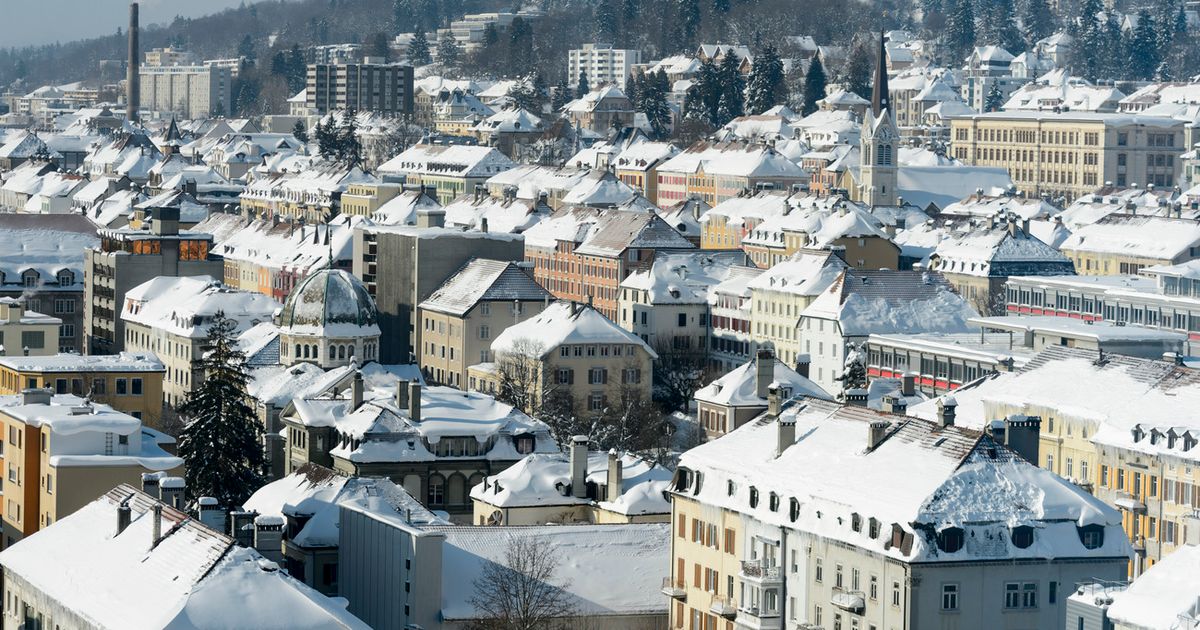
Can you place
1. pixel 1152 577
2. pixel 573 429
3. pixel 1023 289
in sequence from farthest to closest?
pixel 1023 289, pixel 573 429, pixel 1152 577

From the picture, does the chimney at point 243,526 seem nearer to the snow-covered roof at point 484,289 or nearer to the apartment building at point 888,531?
the apartment building at point 888,531

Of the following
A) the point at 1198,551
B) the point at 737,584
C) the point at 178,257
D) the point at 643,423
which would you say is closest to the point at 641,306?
the point at 178,257

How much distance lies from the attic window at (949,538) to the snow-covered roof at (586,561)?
449 inches

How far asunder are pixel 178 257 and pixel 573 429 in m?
40.3

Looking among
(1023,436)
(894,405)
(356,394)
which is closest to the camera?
(1023,436)

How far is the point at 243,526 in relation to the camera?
67.5 metres

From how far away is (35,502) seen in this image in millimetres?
77688

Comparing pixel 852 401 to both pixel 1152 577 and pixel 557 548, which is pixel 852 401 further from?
pixel 1152 577

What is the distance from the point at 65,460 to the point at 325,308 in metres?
32.5

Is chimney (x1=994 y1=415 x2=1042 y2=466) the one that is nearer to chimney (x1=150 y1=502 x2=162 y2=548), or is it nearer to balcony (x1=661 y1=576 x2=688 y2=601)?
balcony (x1=661 y1=576 x2=688 y2=601)

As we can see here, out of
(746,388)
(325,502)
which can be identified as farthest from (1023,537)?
(746,388)

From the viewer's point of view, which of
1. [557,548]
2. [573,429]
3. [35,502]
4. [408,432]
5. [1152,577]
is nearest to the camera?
[1152,577]

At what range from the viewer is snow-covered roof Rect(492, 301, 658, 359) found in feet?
383

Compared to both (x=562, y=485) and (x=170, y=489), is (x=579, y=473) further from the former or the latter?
(x=170, y=489)
